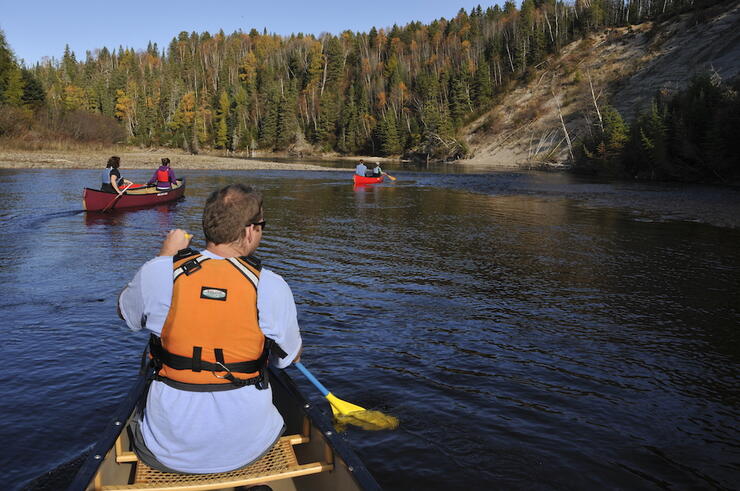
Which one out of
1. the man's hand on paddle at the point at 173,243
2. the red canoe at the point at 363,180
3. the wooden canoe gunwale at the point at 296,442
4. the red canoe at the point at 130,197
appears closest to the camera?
the wooden canoe gunwale at the point at 296,442

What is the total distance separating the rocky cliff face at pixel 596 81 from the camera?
5288cm

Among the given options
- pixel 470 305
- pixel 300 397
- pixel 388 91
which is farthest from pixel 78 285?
pixel 388 91

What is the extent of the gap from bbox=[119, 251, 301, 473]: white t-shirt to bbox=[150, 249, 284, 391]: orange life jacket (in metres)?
0.05

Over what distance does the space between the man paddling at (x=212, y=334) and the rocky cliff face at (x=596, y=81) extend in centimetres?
5019

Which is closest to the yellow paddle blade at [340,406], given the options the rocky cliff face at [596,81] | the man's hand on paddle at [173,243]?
the man's hand on paddle at [173,243]

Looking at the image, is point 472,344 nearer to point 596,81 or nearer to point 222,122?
point 596,81

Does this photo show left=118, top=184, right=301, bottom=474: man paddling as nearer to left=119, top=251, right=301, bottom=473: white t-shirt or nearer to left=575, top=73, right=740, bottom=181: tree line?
left=119, top=251, right=301, bottom=473: white t-shirt

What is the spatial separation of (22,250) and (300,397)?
1285cm

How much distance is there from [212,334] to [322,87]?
389 ft

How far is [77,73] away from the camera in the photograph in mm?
131000

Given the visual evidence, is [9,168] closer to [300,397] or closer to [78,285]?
[78,285]

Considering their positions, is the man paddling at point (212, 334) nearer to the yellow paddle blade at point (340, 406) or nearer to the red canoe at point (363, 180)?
the yellow paddle blade at point (340, 406)

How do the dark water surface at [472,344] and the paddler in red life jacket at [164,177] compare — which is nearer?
the dark water surface at [472,344]

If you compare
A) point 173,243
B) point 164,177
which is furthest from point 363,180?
point 173,243
